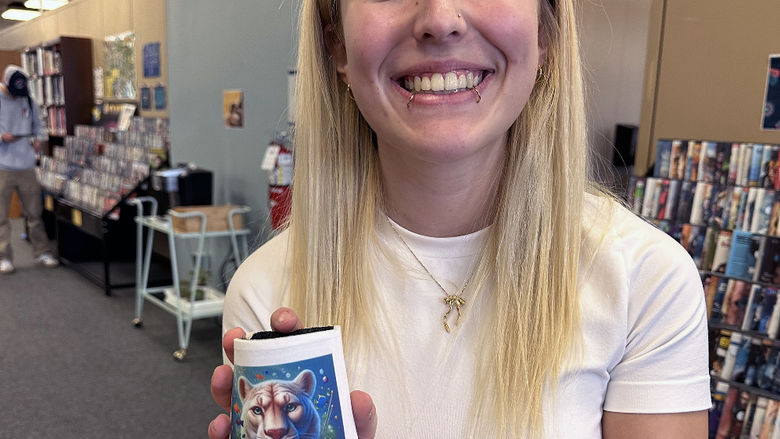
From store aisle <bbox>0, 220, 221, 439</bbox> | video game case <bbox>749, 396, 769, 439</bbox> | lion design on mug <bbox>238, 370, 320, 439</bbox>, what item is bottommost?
store aisle <bbox>0, 220, 221, 439</bbox>

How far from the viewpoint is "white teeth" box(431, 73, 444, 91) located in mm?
855

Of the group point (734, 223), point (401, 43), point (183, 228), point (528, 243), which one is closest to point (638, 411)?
point (528, 243)

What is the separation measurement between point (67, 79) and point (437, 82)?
23.6 ft

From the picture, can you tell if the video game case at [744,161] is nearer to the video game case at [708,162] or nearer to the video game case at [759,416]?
the video game case at [708,162]

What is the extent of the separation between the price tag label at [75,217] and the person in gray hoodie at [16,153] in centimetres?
58

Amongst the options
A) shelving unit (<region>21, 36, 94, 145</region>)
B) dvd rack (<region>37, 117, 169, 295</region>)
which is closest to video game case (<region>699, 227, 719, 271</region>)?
dvd rack (<region>37, 117, 169, 295</region>)

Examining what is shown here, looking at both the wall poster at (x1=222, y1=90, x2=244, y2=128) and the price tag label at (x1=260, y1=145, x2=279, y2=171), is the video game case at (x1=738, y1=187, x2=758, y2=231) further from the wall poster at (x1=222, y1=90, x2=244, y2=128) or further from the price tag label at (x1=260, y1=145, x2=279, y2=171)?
the wall poster at (x1=222, y1=90, x2=244, y2=128)

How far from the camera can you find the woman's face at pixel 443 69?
2.73 ft

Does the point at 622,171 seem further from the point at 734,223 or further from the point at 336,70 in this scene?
the point at 336,70

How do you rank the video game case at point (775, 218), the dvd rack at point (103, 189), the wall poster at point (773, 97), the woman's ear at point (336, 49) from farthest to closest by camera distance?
the dvd rack at point (103, 189) → the wall poster at point (773, 97) → the video game case at point (775, 218) → the woman's ear at point (336, 49)

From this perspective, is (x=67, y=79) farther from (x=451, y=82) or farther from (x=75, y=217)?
(x=451, y=82)

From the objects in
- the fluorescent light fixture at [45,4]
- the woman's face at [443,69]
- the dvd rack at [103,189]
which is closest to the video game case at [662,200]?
the woman's face at [443,69]

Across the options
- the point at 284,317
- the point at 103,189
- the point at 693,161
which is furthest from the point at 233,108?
the point at 284,317

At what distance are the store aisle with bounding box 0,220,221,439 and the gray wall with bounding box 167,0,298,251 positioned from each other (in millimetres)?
999
